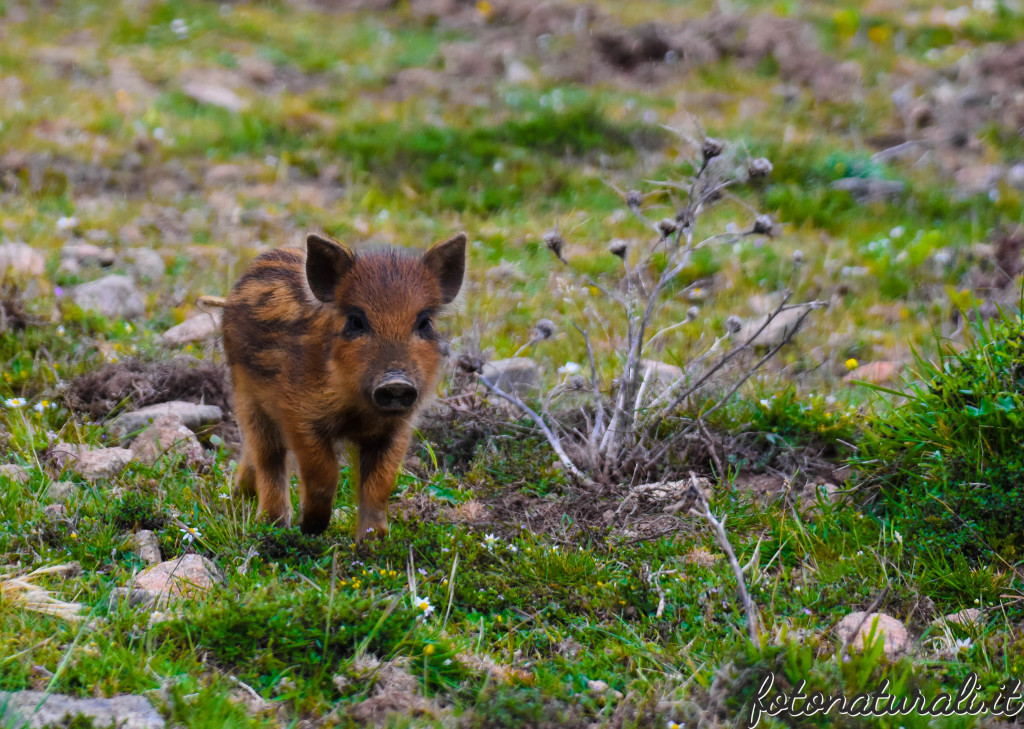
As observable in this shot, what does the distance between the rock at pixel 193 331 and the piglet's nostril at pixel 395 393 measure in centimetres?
232

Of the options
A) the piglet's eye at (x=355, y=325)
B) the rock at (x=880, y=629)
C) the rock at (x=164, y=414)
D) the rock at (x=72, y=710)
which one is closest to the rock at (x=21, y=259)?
the rock at (x=164, y=414)

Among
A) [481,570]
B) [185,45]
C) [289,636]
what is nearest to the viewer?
[289,636]

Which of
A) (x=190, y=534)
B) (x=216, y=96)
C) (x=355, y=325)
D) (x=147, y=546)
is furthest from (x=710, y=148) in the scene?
(x=216, y=96)

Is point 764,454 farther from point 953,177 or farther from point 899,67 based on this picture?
point 899,67

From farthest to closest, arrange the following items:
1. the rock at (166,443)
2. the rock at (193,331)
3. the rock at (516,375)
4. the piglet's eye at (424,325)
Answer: the rock at (193,331), the rock at (516,375), the rock at (166,443), the piglet's eye at (424,325)

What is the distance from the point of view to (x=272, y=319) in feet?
15.3

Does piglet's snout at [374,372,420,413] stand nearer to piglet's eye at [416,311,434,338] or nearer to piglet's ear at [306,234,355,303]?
piglet's eye at [416,311,434,338]

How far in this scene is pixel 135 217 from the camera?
800 centimetres

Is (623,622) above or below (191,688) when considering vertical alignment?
below

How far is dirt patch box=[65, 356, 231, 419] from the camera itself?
17.5ft

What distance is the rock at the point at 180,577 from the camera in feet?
12.4

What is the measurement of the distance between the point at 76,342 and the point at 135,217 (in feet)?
7.84

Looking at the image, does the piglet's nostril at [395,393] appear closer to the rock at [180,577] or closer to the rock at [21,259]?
the rock at [180,577]

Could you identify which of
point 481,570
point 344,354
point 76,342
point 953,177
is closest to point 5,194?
point 76,342
